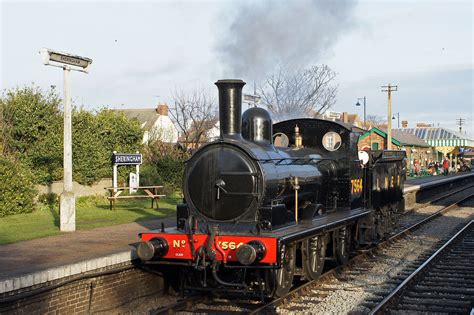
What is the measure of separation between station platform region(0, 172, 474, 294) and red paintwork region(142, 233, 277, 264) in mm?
A: 871

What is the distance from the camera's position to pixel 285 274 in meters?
8.57

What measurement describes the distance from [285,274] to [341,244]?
254 cm

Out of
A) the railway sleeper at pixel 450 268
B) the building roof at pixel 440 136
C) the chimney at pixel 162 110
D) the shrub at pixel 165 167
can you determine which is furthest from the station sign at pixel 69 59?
the building roof at pixel 440 136

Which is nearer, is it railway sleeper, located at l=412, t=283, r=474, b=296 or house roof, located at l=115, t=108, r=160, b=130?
railway sleeper, located at l=412, t=283, r=474, b=296

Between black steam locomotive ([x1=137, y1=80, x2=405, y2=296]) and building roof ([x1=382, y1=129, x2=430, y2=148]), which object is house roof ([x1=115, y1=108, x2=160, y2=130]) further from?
black steam locomotive ([x1=137, y1=80, x2=405, y2=296])

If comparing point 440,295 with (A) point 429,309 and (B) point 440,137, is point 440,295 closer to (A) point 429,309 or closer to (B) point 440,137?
(A) point 429,309

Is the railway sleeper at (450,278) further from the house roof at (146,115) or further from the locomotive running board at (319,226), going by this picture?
the house roof at (146,115)

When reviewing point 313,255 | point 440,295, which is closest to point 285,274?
point 313,255

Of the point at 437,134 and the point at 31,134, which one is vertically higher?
the point at 437,134

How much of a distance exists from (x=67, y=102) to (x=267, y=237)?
658cm

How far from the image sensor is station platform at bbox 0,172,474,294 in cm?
700

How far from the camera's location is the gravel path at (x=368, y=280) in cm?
829

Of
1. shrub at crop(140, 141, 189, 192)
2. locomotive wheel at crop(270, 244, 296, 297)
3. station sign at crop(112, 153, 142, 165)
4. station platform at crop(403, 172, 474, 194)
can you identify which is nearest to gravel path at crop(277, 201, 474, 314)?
locomotive wheel at crop(270, 244, 296, 297)

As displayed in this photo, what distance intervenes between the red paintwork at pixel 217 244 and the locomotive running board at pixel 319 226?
20 centimetres
